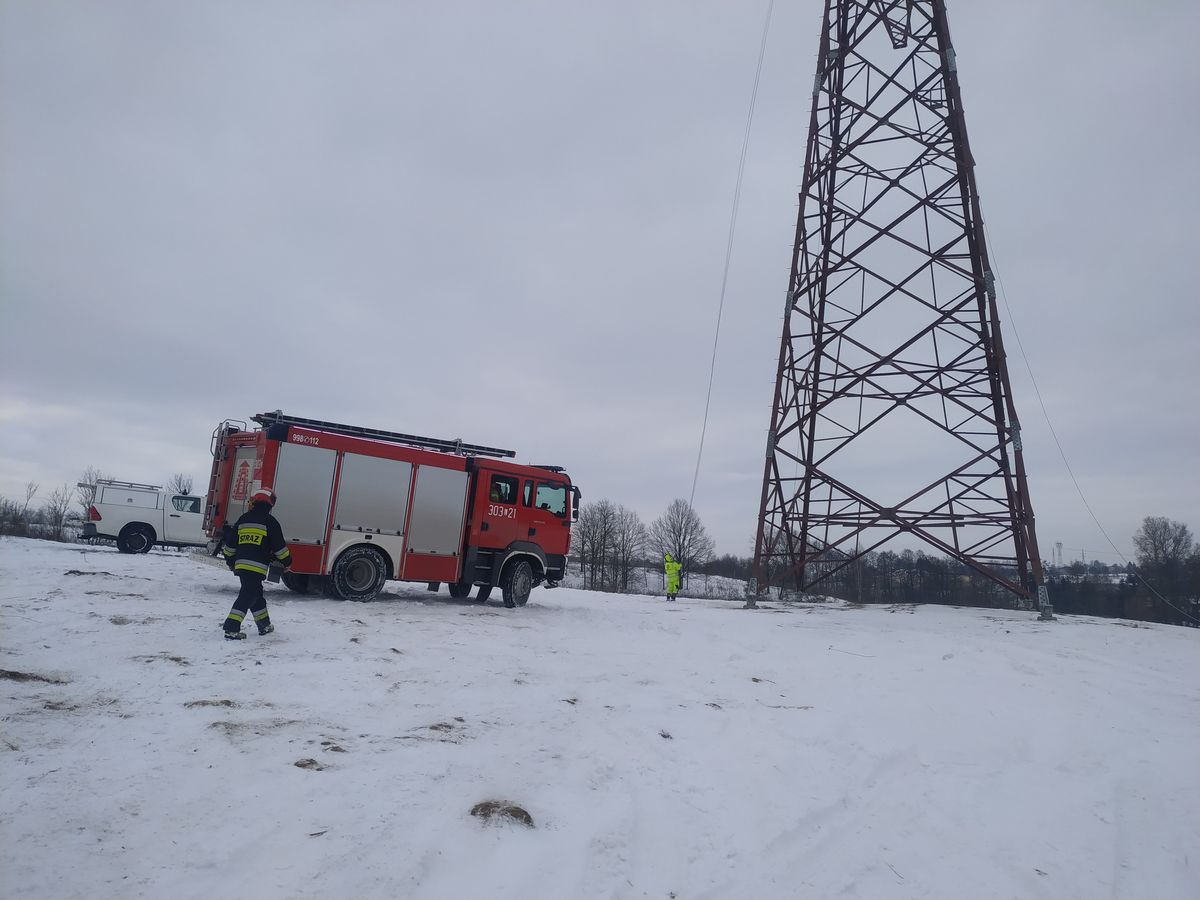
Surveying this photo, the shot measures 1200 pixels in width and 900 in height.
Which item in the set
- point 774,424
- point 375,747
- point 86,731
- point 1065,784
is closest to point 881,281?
point 774,424

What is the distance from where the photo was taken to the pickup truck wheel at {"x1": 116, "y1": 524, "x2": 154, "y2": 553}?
1956 cm

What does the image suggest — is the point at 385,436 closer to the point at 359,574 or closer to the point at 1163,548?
the point at 359,574

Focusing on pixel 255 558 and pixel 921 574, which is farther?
pixel 921 574

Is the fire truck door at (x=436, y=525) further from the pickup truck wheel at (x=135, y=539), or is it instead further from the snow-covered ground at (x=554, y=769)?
the pickup truck wheel at (x=135, y=539)

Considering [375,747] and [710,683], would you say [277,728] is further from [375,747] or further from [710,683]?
[710,683]

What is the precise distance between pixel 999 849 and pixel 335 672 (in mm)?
5681

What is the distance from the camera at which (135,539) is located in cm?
1973

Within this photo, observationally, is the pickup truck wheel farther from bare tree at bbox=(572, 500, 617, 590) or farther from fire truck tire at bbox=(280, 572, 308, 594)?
bare tree at bbox=(572, 500, 617, 590)

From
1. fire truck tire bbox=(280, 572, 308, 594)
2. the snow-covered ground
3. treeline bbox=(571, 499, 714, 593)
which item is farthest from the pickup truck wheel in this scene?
treeline bbox=(571, 499, 714, 593)

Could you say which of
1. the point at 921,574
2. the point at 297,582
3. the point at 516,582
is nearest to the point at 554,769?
the point at 297,582

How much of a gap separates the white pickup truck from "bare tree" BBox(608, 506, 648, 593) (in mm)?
42335

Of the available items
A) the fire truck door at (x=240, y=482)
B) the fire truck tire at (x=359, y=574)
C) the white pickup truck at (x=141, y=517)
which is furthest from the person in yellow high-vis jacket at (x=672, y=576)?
the white pickup truck at (x=141, y=517)

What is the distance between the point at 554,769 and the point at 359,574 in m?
8.33

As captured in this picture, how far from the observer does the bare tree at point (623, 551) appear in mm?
63266
